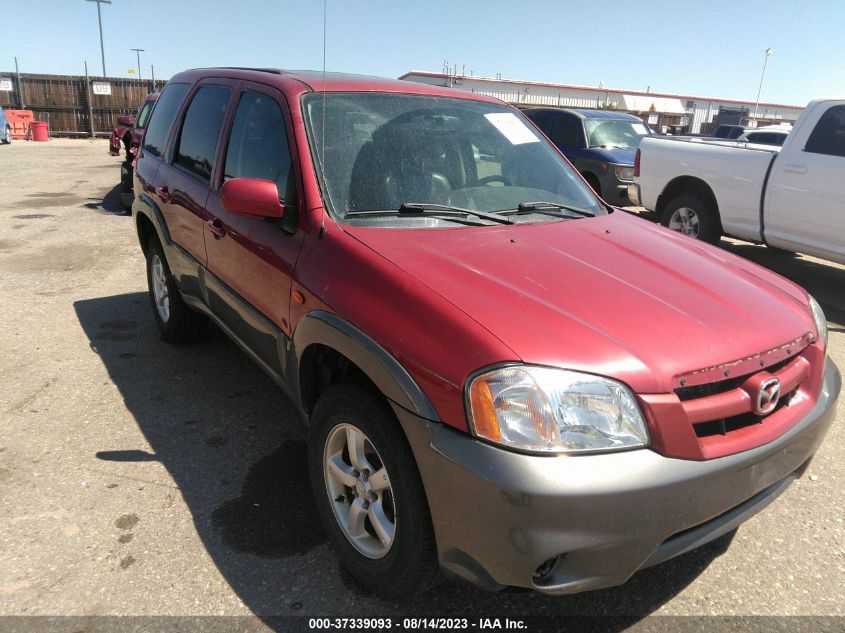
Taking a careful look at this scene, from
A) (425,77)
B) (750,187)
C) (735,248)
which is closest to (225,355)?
(750,187)

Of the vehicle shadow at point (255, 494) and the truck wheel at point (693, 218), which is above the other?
the truck wheel at point (693, 218)

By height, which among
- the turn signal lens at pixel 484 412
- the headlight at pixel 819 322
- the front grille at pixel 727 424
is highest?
the headlight at pixel 819 322

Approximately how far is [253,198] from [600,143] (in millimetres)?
9836

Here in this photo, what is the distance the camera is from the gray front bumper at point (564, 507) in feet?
5.56

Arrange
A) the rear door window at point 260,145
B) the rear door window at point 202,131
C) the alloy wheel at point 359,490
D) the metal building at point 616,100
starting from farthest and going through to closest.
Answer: the metal building at point 616,100
the rear door window at point 202,131
the rear door window at point 260,145
the alloy wheel at point 359,490

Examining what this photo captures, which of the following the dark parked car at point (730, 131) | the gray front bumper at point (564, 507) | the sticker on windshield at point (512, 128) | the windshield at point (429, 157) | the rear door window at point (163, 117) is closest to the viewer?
the gray front bumper at point (564, 507)

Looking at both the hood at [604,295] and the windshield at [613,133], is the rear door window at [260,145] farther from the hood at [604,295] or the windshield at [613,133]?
the windshield at [613,133]

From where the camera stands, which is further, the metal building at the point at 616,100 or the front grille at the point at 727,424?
the metal building at the point at 616,100

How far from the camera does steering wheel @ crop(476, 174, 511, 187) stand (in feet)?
10.2

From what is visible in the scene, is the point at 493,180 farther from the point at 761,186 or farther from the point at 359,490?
the point at 761,186

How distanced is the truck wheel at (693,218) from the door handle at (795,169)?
40.0 inches

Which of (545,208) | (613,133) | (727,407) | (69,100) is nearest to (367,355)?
(727,407)

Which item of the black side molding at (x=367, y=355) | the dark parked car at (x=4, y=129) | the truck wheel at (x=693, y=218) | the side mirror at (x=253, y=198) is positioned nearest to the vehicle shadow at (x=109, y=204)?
the truck wheel at (x=693, y=218)

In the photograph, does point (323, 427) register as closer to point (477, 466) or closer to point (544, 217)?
point (477, 466)
